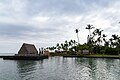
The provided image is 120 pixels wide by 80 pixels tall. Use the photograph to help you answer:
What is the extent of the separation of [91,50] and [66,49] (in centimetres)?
2969

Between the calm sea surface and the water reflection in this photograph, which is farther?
the water reflection

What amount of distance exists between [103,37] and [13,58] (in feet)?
182

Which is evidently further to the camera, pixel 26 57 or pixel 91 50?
pixel 91 50

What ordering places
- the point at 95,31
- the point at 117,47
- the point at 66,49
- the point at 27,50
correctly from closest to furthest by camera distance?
the point at 27,50
the point at 117,47
the point at 95,31
the point at 66,49

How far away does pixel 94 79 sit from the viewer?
98.2 feet

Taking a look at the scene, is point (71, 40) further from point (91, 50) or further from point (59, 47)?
point (91, 50)

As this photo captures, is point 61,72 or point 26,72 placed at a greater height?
point 26,72

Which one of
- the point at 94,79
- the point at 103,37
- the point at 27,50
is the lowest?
the point at 94,79

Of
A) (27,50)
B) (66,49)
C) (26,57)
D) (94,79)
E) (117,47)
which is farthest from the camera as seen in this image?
(66,49)

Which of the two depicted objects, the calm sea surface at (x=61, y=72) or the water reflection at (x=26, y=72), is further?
the water reflection at (x=26, y=72)

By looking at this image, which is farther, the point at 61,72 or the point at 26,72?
the point at 61,72

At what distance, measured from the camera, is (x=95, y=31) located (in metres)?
117

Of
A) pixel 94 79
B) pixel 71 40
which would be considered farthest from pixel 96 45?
pixel 94 79

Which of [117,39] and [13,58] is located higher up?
[117,39]
